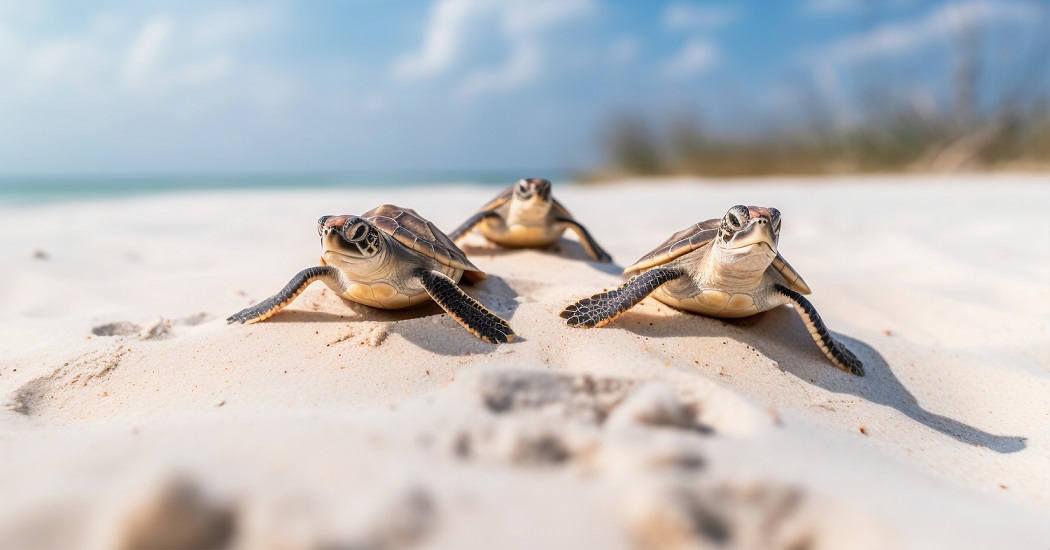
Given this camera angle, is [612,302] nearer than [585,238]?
Yes

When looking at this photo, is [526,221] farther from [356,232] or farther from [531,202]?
[356,232]

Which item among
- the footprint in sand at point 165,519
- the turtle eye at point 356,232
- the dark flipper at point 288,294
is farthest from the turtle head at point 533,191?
the footprint in sand at point 165,519

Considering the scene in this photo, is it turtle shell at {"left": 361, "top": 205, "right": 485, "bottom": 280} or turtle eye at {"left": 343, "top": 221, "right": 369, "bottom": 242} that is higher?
turtle eye at {"left": 343, "top": 221, "right": 369, "bottom": 242}

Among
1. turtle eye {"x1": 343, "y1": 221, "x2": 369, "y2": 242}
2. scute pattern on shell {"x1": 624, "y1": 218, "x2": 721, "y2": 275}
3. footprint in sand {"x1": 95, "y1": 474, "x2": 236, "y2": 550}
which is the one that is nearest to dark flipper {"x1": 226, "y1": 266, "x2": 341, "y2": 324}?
turtle eye {"x1": 343, "y1": 221, "x2": 369, "y2": 242}

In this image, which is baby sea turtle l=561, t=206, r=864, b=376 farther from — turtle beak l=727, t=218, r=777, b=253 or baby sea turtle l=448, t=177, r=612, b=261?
baby sea turtle l=448, t=177, r=612, b=261

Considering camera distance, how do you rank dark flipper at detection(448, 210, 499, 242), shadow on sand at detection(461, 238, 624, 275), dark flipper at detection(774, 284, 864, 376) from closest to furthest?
dark flipper at detection(774, 284, 864, 376) < shadow on sand at detection(461, 238, 624, 275) < dark flipper at detection(448, 210, 499, 242)

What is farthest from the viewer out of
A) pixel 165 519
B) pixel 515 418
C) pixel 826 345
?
pixel 826 345

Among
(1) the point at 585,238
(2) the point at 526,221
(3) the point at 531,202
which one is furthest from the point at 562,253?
(3) the point at 531,202

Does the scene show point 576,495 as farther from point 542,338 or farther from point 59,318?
point 59,318
